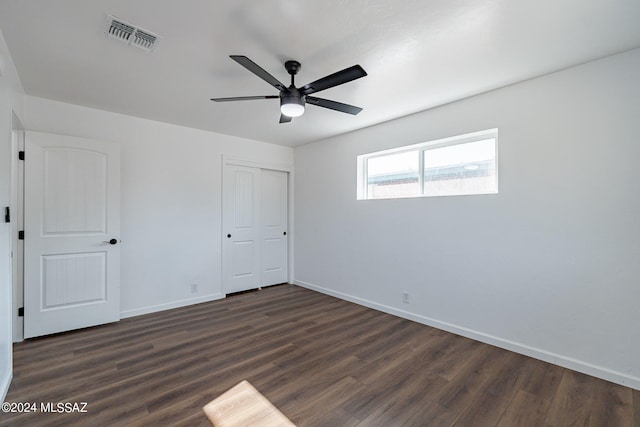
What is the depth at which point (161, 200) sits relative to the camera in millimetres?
3822

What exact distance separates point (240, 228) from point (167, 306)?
5.01 ft

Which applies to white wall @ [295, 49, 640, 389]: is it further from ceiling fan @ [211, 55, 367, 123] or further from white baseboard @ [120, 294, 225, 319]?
white baseboard @ [120, 294, 225, 319]

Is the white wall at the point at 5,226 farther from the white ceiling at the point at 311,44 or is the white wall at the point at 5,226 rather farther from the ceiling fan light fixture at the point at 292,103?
the ceiling fan light fixture at the point at 292,103

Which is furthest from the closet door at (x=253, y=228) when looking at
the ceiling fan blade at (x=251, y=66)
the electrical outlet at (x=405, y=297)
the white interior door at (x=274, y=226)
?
the ceiling fan blade at (x=251, y=66)

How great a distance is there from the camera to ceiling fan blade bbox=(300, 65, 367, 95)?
187cm

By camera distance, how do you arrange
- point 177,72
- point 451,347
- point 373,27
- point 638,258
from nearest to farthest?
1. point 373,27
2. point 638,258
3. point 177,72
4. point 451,347

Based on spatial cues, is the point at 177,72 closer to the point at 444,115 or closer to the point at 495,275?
the point at 444,115

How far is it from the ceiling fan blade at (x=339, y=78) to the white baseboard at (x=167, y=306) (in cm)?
340

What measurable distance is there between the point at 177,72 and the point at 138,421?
2.68 meters

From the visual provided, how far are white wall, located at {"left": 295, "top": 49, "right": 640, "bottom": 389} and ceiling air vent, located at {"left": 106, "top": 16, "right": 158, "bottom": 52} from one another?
9.09 ft

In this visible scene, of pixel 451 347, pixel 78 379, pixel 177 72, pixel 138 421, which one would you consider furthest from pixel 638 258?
pixel 78 379

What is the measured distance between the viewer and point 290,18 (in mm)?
1821

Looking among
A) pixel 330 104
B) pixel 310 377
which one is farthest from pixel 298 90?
pixel 310 377

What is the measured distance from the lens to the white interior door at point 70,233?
2.95m
